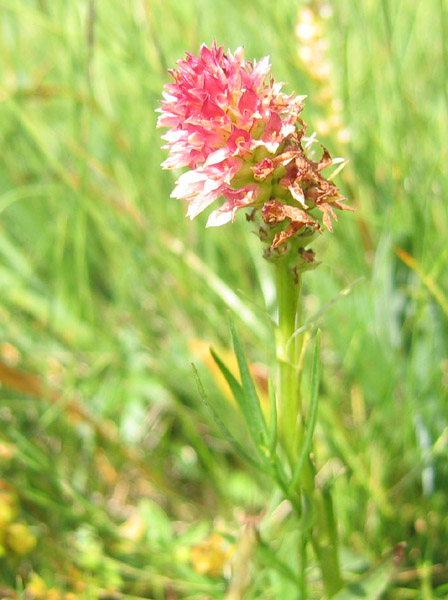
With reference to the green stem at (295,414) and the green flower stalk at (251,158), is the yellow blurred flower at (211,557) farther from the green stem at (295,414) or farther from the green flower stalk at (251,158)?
the green flower stalk at (251,158)

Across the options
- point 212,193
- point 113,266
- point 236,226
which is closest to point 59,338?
point 113,266

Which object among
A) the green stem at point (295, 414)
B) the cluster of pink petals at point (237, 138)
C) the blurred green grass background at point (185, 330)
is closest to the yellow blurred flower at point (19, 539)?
the blurred green grass background at point (185, 330)

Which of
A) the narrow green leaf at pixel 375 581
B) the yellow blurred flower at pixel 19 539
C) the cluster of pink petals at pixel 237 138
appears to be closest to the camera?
the cluster of pink petals at pixel 237 138

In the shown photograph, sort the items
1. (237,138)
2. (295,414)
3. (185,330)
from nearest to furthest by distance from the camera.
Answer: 1. (237,138)
2. (295,414)
3. (185,330)

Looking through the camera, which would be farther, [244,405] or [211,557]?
[211,557]

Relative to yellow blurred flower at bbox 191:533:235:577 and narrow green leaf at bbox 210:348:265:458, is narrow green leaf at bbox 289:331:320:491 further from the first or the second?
yellow blurred flower at bbox 191:533:235:577

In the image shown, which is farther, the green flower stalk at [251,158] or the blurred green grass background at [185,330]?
the blurred green grass background at [185,330]

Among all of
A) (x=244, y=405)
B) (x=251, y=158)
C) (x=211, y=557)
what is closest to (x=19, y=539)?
(x=211, y=557)

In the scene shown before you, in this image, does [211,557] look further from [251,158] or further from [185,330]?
[251,158]
